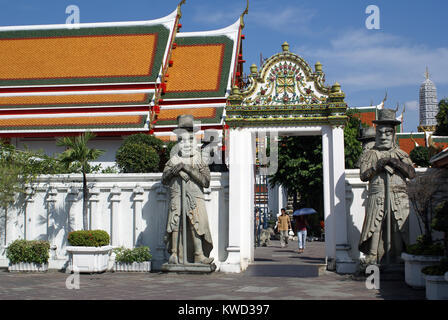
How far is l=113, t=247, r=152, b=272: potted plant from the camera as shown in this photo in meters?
12.9

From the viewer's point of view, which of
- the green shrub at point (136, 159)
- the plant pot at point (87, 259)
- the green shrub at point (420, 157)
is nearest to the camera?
the plant pot at point (87, 259)

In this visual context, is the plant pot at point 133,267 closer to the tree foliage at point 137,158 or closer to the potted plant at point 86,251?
the potted plant at point 86,251

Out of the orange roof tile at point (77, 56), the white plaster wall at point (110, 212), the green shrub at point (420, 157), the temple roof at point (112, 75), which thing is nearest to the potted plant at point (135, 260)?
the white plaster wall at point (110, 212)

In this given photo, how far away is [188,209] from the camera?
1205 centimetres

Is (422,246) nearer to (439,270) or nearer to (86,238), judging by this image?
(439,270)

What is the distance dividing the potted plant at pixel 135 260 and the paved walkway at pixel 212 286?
1.22 feet

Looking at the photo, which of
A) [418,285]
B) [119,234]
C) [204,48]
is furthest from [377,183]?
[204,48]

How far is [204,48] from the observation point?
3036cm

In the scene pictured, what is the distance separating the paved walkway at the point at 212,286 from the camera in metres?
9.29

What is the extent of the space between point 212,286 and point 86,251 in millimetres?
3617

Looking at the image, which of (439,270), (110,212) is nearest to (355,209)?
(439,270)

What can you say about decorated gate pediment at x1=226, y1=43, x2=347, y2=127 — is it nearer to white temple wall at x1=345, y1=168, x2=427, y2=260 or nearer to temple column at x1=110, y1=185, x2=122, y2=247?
white temple wall at x1=345, y1=168, x2=427, y2=260

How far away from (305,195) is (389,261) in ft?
57.6
